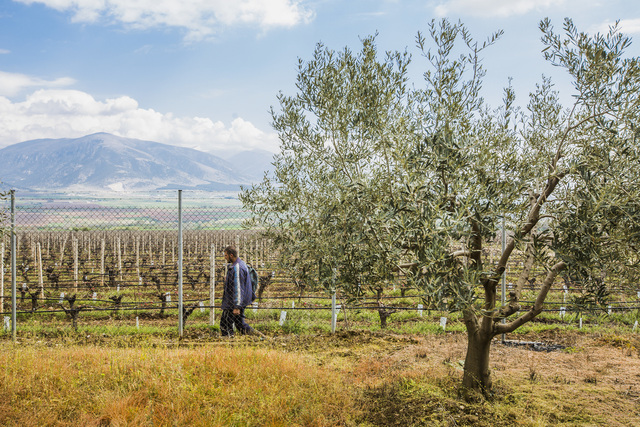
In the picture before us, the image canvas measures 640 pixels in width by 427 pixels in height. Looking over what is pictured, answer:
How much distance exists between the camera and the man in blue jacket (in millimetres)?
9891

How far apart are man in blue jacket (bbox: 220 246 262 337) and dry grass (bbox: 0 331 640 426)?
1.16 m

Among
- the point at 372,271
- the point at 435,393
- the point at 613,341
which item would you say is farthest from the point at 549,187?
the point at 613,341

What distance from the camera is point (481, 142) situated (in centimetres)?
552

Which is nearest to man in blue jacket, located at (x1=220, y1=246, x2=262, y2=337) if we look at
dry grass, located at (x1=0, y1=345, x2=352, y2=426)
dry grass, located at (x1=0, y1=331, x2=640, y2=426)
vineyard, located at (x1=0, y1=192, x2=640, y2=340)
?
vineyard, located at (x1=0, y1=192, x2=640, y2=340)

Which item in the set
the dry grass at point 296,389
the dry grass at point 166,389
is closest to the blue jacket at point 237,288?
the dry grass at point 296,389

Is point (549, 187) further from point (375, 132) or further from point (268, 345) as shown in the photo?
point (268, 345)

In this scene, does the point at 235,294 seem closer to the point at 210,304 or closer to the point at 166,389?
the point at 166,389

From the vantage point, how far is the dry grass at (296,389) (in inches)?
236

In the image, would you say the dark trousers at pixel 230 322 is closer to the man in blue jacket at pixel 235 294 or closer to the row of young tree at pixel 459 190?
the man in blue jacket at pixel 235 294

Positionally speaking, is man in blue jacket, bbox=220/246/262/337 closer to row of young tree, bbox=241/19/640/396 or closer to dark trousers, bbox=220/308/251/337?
dark trousers, bbox=220/308/251/337

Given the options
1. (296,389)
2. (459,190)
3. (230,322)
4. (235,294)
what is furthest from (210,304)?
(459,190)

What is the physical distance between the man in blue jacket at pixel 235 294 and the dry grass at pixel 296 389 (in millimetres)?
1163

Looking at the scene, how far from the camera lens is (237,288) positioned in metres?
9.86

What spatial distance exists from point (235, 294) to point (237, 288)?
145 mm
